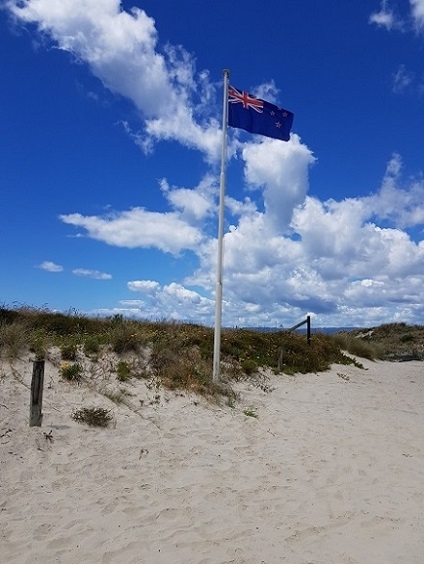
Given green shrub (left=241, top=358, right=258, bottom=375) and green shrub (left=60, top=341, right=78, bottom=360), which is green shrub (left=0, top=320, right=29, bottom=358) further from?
green shrub (left=241, top=358, right=258, bottom=375)

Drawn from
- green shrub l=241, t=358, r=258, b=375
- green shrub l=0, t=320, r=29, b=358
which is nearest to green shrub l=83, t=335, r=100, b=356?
green shrub l=0, t=320, r=29, b=358

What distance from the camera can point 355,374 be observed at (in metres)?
19.2

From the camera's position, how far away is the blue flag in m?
12.3

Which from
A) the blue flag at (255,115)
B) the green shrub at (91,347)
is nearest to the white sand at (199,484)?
the green shrub at (91,347)

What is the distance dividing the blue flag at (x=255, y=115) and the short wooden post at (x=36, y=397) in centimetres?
824

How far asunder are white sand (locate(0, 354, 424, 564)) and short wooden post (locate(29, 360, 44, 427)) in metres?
0.17

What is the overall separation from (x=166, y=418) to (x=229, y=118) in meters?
8.09

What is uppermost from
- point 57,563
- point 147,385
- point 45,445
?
point 147,385

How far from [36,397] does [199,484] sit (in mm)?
3153

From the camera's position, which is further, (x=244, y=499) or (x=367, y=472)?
(x=367, y=472)

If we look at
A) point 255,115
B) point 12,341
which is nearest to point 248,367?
point 12,341

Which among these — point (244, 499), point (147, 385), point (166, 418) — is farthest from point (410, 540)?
point (147, 385)

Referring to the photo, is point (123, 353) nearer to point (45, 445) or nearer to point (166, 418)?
point (166, 418)

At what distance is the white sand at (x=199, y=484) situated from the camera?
5.11 m
